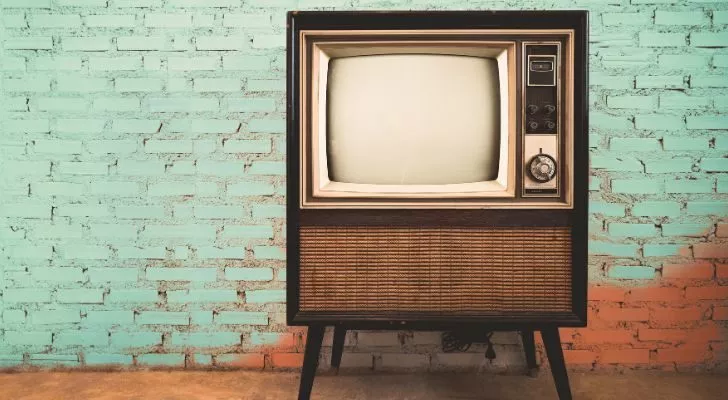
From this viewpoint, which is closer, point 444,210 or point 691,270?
point 444,210

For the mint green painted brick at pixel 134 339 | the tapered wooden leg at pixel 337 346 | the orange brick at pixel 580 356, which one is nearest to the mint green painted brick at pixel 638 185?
the orange brick at pixel 580 356

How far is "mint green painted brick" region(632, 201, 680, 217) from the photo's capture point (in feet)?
4.92

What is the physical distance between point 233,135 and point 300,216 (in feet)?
1.99

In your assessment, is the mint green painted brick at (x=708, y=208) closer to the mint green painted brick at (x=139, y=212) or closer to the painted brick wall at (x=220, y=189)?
the painted brick wall at (x=220, y=189)

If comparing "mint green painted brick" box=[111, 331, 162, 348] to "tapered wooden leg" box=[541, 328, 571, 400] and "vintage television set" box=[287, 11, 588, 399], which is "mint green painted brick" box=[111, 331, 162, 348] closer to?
"vintage television set" box=[287, 11, 588, 399]

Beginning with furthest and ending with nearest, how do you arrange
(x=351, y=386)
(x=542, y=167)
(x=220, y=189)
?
(x=220, y=189), (x=351, y=386), (x=542, y=167)

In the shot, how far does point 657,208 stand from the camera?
1503 millimetres

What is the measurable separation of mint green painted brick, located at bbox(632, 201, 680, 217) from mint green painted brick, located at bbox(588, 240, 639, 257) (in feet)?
0.37

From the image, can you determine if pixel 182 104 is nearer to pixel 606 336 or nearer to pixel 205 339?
pixel 205 339

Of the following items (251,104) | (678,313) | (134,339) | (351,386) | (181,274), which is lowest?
(351,386)

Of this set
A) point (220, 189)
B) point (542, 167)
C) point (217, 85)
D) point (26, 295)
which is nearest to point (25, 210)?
point (26, 295)

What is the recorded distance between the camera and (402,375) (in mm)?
1513

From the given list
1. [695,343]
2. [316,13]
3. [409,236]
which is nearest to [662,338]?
[695,343]

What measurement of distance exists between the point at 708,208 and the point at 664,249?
19 cm
